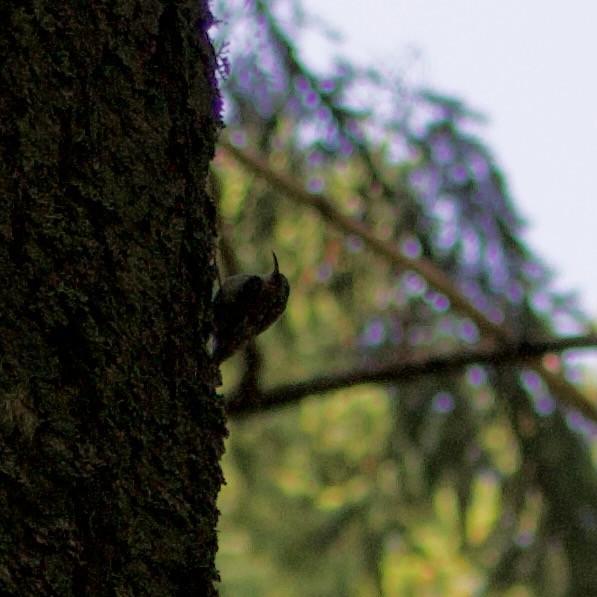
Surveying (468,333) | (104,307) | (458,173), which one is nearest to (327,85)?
(458,173)

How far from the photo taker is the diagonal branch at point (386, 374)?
6.38 ft

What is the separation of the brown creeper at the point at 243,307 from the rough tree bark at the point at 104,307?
116mm

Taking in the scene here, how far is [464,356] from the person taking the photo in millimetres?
2031

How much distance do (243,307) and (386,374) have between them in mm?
845

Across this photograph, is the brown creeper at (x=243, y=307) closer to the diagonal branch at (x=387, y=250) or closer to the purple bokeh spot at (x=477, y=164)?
the diagonal branch at (x=387, y=250)

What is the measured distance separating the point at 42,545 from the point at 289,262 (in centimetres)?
201

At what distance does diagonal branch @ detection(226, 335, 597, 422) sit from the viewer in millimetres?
1945

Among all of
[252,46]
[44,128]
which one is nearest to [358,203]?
[252,46]

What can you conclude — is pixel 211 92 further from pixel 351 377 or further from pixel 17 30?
pixel 351 377

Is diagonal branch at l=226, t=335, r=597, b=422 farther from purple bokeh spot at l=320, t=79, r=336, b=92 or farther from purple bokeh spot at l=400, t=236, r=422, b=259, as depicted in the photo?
purple bokeh spot at l=320, t=79, r=336, b=92

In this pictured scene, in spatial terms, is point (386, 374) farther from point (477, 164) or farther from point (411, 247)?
point (477, 164)

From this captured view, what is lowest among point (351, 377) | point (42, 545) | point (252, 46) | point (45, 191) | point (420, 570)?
point (42, 545)

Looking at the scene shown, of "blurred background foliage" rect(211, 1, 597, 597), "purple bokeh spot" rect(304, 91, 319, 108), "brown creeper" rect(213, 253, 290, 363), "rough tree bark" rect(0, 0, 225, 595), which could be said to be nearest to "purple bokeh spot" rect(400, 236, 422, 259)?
"blurred background foliage" rect(211, 1, 597, 597)

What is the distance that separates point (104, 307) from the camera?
2.91ft
